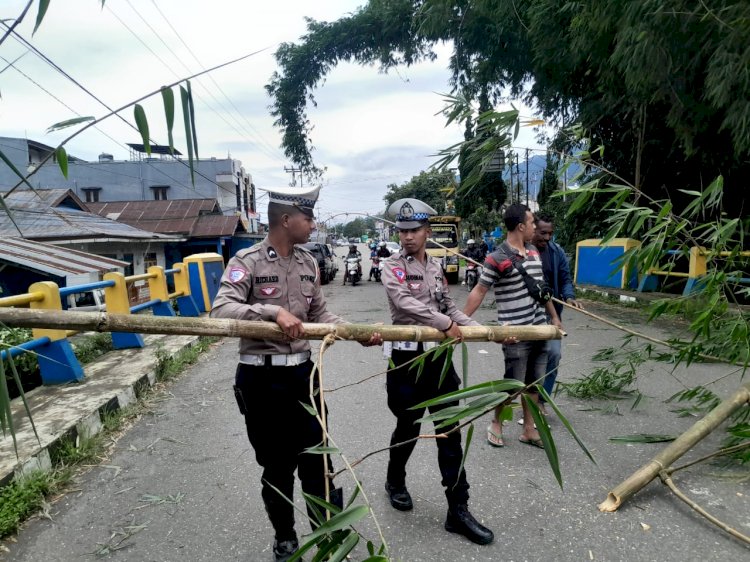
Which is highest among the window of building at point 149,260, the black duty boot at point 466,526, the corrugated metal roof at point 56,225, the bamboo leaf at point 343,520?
the corrugated metal roof at point 56,225

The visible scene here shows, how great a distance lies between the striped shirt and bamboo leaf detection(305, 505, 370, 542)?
96.9 inches

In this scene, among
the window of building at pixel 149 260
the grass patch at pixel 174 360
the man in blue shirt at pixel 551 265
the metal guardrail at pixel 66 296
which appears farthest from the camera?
the window of building at pixel 149 260

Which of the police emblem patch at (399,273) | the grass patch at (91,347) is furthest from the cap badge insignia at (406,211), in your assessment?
the grass patch at (91,347)

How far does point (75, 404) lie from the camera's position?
166 inches

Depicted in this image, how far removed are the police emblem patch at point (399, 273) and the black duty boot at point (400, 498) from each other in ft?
4.18

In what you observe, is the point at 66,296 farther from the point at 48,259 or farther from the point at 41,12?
the point at 41,12

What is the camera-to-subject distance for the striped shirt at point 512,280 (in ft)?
11.8

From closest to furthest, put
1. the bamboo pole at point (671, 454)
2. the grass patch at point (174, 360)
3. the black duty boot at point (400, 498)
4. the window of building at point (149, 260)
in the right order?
the bamboo pole at point (671, 454)
the black duty boot at point (400, 498)
the grass patch at point (174, 360)
the window of building at point (149, 260)

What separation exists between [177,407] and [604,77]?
28.1 ft

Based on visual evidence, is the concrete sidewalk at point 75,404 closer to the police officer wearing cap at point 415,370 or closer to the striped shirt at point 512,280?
the police officer wearing cap at point 415,370

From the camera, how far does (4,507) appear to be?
271 centimetres

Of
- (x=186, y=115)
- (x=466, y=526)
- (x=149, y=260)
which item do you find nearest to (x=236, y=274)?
(x=186, y=115)

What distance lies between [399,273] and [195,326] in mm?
1309

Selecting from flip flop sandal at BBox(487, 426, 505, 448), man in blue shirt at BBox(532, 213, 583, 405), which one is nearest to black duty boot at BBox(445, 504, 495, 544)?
flip flop sandal at BBox(487, 426, 505, 448)
